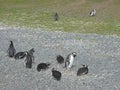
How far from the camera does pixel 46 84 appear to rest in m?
20.4

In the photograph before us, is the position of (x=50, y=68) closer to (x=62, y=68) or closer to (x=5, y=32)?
(x=62, y=68)

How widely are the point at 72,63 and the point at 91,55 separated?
13.6ft

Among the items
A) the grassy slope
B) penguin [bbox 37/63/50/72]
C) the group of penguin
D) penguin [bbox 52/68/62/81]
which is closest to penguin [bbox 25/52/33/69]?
the group of penguin

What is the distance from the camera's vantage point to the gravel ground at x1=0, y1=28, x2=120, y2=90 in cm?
2036

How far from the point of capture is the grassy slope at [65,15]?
144 ft

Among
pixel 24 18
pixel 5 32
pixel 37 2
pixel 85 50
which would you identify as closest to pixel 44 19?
pixel 24 18

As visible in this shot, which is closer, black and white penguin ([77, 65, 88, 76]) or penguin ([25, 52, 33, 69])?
black and white penguin ([77, 65, 88, 76])

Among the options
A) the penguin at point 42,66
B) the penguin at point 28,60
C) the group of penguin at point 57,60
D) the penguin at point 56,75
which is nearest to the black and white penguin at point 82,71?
the group of penguin at point 57,60

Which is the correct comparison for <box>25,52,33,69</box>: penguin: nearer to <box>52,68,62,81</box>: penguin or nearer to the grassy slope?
<box>52,68,62,81</box>: penguin

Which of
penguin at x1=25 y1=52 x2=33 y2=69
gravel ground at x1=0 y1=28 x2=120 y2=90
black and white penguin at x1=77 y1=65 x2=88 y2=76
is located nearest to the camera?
gravel ground at x1=0 y1=28 x2=120 y2=90

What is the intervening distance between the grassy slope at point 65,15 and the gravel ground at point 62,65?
4970 millimetres

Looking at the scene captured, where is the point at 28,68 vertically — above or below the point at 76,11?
below

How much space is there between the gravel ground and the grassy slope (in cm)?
497

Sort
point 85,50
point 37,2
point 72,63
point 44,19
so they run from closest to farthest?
1. point 72,63
2. point 85,50
3. point 44,19
4. point 37,2
